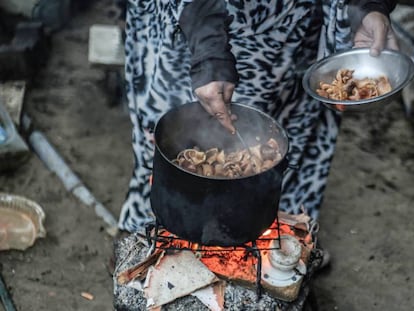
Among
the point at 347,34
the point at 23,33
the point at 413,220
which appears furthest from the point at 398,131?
the point at 23,33

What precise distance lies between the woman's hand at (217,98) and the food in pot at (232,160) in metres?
0.23

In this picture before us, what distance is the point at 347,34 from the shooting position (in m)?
3.20

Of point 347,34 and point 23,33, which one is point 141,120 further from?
point 23,33

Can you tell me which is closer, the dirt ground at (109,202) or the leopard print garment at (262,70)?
the leopard print garment at (262,70)

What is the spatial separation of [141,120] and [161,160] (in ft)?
3.86

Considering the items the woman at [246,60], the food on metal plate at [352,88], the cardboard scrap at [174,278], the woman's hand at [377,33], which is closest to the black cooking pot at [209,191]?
the woman at [246,60]

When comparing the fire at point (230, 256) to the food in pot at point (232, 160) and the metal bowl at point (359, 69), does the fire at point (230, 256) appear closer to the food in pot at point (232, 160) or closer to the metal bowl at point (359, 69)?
the food in pot at point (232, 160)

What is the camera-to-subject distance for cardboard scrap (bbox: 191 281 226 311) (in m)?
2.73

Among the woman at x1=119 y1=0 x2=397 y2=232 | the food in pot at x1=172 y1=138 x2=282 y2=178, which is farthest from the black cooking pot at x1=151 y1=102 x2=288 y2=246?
the woman at x1=119 y1=0 x2=397 y2=232

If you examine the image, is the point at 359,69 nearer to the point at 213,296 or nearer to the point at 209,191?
the point at 209,191

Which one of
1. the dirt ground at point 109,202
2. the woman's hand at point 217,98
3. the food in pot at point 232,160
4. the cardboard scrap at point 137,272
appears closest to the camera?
the woman's hand at point 217,98

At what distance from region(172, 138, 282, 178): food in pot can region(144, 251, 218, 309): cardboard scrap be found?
46 centimetres

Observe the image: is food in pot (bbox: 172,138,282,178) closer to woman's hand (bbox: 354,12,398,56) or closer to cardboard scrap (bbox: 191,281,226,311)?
cardboard scrap (bbox: 191,281,226,311)

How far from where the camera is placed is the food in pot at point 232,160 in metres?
2.68
